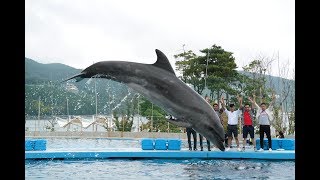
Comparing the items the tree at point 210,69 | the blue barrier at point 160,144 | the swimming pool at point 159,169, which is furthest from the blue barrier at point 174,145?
the tree at point 210,69

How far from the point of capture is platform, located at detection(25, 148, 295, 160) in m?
13.3

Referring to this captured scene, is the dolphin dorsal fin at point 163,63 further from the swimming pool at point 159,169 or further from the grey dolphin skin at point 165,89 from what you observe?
the swimming pool at point 159,169

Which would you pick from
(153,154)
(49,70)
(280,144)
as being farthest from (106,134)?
(49,70)

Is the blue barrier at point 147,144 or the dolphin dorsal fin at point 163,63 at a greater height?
the dolphin dorsal fin at point 163,63

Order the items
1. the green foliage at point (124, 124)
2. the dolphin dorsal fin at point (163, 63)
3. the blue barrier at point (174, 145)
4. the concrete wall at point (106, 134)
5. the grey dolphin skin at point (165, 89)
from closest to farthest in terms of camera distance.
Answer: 1. the grey dolphin skin at point (165, 89)
2. the dolphin dorsal fin at point (163, 63)
3. the blue barrier at point (174, 145)
4. the concrete wall at point (106, 134)
5. the green foliage at point (124, 124)

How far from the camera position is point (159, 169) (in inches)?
442

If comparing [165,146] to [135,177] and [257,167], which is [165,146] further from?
[135,177]

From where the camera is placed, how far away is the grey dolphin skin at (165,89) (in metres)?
5.47

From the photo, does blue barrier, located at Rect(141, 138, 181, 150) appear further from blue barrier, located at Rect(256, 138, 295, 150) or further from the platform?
blue barrier, located at Rect(256, 138, 295, 150)

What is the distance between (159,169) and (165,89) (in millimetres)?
5960

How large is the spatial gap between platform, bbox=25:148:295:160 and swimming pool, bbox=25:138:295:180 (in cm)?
21

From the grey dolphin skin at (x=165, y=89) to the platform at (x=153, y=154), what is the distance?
734 cm
